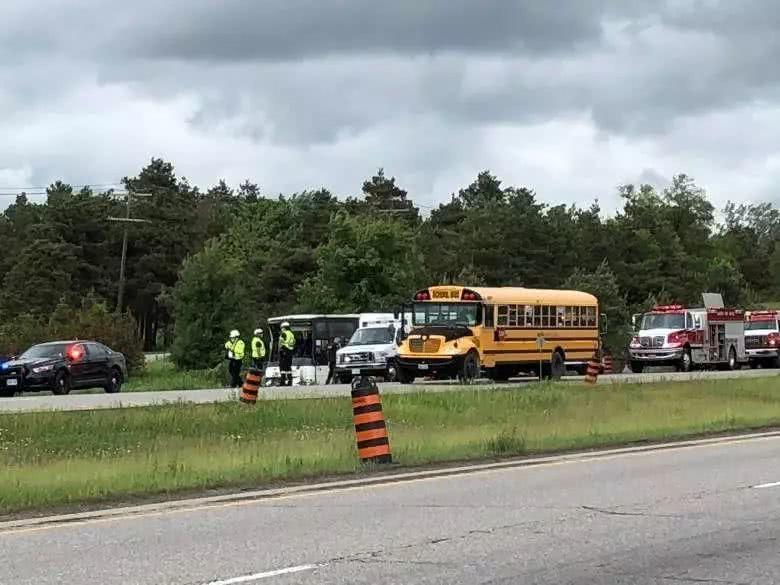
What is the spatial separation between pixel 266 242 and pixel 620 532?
3872 inches

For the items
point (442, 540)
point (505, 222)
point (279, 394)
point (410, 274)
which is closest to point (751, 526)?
point (442, 540)

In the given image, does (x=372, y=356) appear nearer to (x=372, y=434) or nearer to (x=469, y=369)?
(x=469, y=369)

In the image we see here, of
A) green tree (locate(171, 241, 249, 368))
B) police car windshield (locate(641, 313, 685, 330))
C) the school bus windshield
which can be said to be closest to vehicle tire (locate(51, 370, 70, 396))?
the school bus windshield

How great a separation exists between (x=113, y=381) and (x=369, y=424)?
22.7 meters

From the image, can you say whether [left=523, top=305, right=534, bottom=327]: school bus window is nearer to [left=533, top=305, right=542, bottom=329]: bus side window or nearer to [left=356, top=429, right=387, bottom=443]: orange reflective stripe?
[left=533, top=305, right=542, bottom=329]: bus side window

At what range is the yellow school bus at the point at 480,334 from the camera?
3691 centimetres

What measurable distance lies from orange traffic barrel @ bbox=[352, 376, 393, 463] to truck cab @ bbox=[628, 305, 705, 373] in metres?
37.7

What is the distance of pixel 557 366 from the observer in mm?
41531

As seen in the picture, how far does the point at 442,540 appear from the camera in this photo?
10469 mm

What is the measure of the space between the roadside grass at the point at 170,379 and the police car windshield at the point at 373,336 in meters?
6.56

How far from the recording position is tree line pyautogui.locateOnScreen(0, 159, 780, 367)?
77.1 metres

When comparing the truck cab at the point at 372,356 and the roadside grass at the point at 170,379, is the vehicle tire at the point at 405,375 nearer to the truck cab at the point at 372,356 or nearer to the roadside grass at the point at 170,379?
the truck cab at the point at 372,356

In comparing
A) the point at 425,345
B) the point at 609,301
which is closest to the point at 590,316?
the point at 425,345

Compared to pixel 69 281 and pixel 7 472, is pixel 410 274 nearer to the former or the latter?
pixel 69 281
